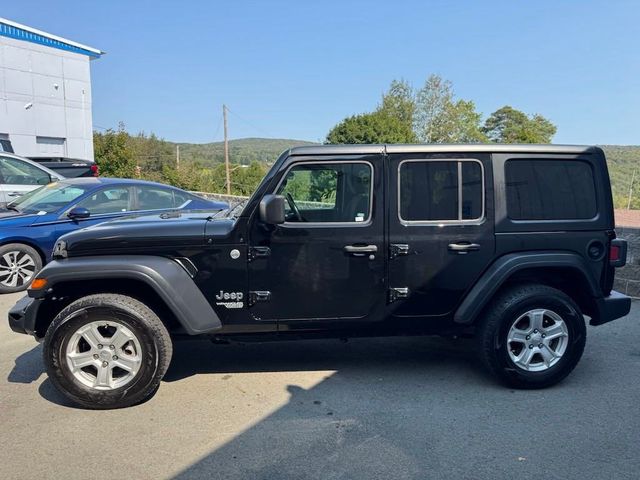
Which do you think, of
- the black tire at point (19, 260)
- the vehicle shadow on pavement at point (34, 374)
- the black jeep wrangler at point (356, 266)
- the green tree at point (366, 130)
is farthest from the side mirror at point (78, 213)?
the green tree at point (366, 130)

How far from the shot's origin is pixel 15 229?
6.71 meters

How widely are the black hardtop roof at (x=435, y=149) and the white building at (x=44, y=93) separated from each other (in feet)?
84.1

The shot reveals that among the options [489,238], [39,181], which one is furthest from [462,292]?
[39,181]

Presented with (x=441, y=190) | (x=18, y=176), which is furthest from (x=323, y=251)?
(x=18, y=176)

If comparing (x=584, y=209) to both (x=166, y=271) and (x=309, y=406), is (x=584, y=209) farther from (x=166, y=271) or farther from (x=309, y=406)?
(x=166, y=271)

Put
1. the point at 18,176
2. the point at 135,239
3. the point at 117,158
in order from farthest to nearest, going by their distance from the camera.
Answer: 1. the point at 117,158
2. the point at 18,176
3. the point at 135,239

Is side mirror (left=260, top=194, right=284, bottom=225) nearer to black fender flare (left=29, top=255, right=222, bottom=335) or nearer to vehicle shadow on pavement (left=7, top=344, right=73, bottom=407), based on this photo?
black fender flare (left=29, top=255, right=222, bottom=335)

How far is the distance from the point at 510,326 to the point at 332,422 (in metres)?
1.57

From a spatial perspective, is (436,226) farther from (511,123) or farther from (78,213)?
(511,123)

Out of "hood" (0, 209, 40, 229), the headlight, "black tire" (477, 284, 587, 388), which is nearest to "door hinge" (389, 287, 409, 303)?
"black tire" (477, 284, 587, 388)

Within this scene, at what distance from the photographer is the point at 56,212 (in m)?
6.96

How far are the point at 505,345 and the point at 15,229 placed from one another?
605 cm

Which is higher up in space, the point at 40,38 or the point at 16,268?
the point at 40,38

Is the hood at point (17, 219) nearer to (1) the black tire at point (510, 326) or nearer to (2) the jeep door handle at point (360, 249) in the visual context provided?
(2) the jeep door handle at point (360, 249)
